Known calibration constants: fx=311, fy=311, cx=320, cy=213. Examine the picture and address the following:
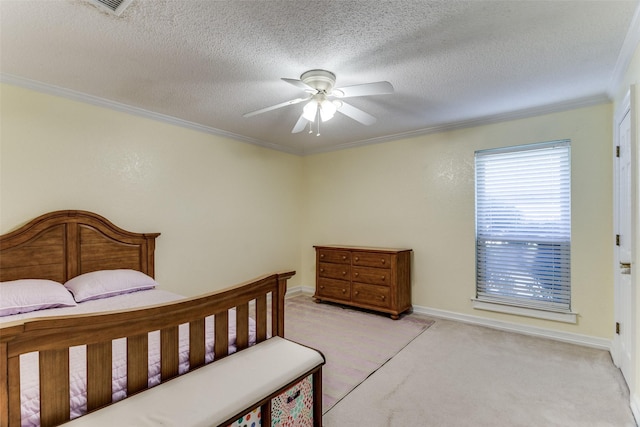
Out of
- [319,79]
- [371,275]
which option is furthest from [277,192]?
[319,79]

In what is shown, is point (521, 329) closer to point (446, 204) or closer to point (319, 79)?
point (446, 204)

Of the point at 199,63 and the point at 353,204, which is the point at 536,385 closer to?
the point at 353,204

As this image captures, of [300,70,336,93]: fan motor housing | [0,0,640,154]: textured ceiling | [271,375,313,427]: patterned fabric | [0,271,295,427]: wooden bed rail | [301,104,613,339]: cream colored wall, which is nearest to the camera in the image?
[0,271,295,427]: wooden bed rail

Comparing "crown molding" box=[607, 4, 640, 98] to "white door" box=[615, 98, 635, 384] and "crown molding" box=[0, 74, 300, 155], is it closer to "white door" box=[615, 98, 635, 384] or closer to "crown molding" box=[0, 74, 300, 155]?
"white door" box=[615, 98, 635, 384]

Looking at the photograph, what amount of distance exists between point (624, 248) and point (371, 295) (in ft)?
8.01

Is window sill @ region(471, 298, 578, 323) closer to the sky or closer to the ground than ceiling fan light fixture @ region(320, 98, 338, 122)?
closer to the ground

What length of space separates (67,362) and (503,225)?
152 inches

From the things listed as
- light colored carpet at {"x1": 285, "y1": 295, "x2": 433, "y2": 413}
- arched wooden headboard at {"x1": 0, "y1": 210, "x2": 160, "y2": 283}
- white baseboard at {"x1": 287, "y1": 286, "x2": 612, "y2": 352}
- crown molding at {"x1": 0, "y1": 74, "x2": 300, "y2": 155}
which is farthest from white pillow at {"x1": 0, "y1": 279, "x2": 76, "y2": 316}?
white baseboard at {"x1": 287, "y1": 286, "x2": 612, "y2": 352}

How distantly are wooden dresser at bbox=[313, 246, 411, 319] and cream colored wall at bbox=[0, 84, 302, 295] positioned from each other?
2.82 feet

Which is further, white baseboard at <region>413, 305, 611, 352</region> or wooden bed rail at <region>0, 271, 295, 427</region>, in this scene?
white baseboard at <region>413, 305, 611, 352</region>

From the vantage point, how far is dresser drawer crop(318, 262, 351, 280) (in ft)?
13.9

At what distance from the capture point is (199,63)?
2.29 meters

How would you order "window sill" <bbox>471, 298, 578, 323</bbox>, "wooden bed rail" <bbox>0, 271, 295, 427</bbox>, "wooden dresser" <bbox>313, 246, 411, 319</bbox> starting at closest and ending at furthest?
"wooden bed rail" <bbox>0, 271, 295, 427</bbox>
"window sill" <bbox>471, 298, 578, 323</bbox>
"wooden dresser" <bbox>313, 246, 411, 319</bbox>

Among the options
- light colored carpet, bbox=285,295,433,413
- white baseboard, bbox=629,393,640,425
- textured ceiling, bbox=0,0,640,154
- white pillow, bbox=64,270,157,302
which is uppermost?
textured ceiling, bbox=0,0,640,154
